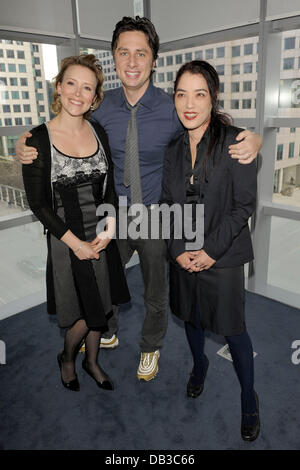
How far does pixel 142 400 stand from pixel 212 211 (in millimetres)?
1203

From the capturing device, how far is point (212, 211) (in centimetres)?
148

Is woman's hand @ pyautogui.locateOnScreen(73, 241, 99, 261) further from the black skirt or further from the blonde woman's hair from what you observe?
the blonde woman's hair

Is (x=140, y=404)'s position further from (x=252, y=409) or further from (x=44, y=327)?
(x=44, y=327)

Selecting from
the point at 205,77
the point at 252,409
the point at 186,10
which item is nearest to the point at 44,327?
the point at 252,409

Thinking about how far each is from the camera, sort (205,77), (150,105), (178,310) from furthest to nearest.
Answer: (150,105) → (178,310) → (205,77)

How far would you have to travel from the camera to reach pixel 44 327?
2750 millimetres

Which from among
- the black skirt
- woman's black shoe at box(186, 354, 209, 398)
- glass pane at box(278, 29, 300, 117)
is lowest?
woman's black shoe at box(186, 354, 209, 398)

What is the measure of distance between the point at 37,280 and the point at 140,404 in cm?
180

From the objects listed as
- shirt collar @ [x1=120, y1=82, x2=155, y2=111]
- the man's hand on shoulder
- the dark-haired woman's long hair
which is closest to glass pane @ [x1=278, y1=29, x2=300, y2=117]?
shirt collar @ [x1=120, y1=82, x2=155, y2=111]

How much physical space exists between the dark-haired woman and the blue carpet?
0.74 ft

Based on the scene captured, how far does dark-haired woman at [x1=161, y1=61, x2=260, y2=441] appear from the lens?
141cm

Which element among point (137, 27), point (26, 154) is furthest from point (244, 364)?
point (137, 27)

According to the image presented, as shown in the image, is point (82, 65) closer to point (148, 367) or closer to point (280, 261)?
point (148, 367)

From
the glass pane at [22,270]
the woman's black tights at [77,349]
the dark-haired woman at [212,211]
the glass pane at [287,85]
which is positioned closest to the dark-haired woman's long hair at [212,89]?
the dark-haired woman at [212,211]
